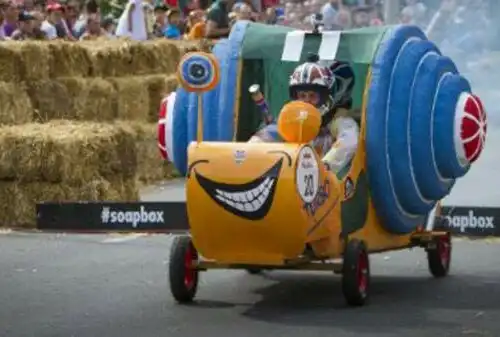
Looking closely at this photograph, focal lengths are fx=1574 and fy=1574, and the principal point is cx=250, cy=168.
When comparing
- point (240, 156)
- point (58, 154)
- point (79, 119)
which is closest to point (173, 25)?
point (79, 119)

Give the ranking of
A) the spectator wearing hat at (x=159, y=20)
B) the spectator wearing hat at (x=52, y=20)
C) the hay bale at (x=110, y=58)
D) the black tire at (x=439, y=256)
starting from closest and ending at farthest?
1. the black tire at (x=439, y=256)
2. the hay bale at (x=110, y=58)
3. the spectator wearing hat at (x=52, y=20)
4. the spectator wearing hat at (x=159, y=20)

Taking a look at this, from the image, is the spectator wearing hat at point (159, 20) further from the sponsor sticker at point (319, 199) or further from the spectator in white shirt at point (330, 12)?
the sponsor sticker at point (319, 199)

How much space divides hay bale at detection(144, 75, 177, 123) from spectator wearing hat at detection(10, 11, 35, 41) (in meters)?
1.52

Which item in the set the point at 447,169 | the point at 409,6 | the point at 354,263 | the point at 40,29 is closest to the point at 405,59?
the point at 447,169

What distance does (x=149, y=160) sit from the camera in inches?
703

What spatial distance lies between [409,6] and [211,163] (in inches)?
548

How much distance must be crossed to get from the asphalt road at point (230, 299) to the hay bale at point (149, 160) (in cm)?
512

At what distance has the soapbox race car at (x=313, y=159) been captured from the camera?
8.92 metres

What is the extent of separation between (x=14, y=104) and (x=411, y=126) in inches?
277

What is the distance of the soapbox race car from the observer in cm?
892

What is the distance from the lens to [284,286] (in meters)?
10.4

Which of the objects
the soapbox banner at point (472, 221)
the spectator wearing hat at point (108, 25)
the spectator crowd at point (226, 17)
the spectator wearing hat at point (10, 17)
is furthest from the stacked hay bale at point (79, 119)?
the soapbox banner at point (472, 221)

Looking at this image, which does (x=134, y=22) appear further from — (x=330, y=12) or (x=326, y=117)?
(x=326, y=117)

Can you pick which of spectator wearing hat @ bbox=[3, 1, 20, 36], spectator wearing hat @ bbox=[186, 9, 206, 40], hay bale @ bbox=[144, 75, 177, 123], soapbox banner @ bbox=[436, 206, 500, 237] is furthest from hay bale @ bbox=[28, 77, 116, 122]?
soapbox banner @ bbox=[436, 206, 500, 237]
